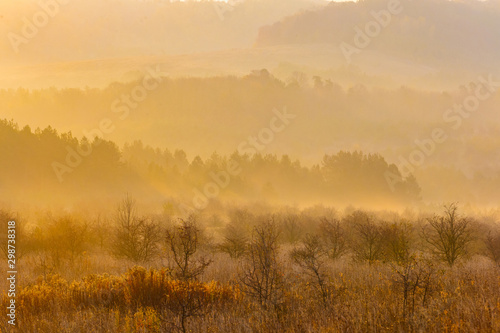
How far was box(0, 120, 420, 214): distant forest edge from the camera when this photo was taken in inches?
1923

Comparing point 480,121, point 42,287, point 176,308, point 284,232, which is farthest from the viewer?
point 480,121

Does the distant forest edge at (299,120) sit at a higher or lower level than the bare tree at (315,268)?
higher

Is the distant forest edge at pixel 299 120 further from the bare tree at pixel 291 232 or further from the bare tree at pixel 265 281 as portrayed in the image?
the bare tree at pixel 265 281

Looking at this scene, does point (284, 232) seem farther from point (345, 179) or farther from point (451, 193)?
point (451, 193)

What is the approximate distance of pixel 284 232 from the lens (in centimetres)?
2906

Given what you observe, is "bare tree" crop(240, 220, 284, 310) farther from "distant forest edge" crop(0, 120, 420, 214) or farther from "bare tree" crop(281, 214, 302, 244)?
"distant forest edge" crop(0, 120, 420, 214)

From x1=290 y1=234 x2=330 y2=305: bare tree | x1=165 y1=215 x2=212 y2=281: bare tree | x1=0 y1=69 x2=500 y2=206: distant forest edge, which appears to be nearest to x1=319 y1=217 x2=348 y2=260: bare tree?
x1=290 y1=234 x2=330 y2=305: bare tree

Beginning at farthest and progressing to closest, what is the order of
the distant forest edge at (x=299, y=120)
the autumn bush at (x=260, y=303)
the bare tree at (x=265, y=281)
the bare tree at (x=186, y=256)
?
the distant forest edge at (x=299, y=120) → the bare tree at (x=265, y=281) → the bare tree at (x=186, y=256) → the autumn bush at (x=260, y=303)

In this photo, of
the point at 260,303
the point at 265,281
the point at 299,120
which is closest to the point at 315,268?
the point at 265,281

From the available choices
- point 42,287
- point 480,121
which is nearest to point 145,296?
point 42,287

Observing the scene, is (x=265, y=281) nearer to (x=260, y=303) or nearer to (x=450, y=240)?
(x=260, y=303)

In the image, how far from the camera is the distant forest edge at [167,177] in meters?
48.8

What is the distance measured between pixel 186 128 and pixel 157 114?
610 inches

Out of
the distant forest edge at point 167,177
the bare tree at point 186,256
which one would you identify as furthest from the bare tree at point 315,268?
the distant forest edge at point 167,177
